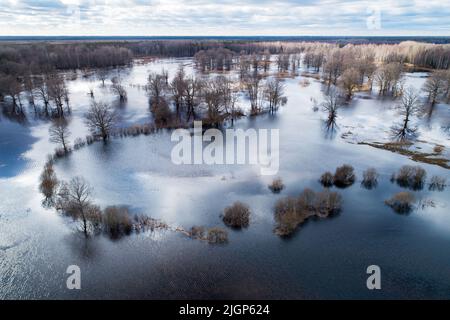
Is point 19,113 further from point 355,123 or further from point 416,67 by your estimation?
point 416,67

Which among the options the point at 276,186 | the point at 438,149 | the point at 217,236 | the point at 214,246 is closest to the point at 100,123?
the point at 276,186

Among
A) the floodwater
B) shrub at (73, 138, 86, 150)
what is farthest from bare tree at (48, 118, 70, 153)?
the floodwater

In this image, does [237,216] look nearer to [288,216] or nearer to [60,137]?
[288,216]

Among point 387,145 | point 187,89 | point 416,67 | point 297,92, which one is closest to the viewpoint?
point 387,145

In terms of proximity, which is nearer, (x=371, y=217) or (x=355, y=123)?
(x=371, y=217)

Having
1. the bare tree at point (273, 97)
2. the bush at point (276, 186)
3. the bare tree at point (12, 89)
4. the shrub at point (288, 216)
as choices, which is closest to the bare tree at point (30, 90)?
the bare tree at point (12, 89)

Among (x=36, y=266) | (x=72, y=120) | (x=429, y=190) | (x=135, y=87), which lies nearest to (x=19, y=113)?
(x=72, y=120)

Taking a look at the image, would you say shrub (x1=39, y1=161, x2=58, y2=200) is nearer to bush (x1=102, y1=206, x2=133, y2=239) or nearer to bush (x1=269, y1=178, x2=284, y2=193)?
bush (x1=102, y1=206, x2=133, y2=239)
